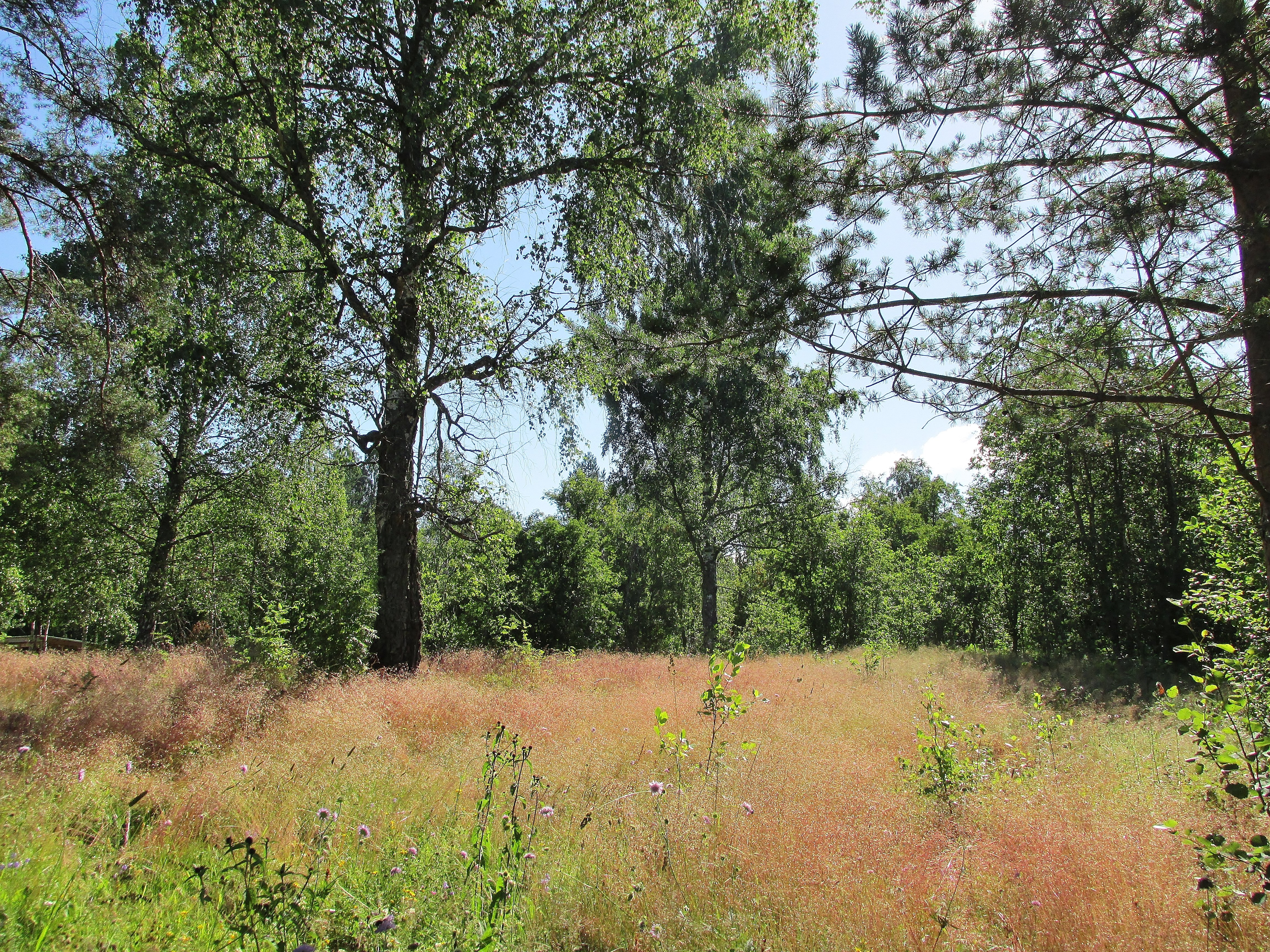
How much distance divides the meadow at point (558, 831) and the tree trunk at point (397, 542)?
7.66 ft

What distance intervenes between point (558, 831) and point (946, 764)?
9.32 ft

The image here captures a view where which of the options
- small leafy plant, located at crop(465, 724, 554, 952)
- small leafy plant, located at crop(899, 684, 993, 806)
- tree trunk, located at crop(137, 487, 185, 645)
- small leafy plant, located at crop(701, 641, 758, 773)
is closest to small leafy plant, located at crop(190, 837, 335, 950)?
small leafy plant, located at crop(465, 724, 554, 952)

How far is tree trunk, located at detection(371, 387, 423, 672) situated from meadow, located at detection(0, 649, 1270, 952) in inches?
92.0

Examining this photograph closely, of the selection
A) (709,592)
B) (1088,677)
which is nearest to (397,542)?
(709,592)

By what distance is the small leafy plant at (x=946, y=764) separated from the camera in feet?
14.4

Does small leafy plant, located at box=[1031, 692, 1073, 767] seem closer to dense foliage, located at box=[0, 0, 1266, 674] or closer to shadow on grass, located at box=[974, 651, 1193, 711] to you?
dense foliage, located at box=[0, 0, 1266, 674]

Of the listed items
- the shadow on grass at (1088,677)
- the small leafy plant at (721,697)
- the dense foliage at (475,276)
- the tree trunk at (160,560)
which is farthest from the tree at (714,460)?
the small leafy plant at (721,697)

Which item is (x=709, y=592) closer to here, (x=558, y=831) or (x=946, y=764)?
(x=946, y=764)

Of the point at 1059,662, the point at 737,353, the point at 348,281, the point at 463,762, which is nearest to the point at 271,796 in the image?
the point at 463,762

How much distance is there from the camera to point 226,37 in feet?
20.9

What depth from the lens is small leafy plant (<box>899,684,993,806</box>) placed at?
4398 mm

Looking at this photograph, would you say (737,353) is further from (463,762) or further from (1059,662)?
(1059,662)

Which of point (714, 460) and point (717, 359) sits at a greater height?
point (714, 460)

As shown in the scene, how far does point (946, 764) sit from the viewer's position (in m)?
4.43
